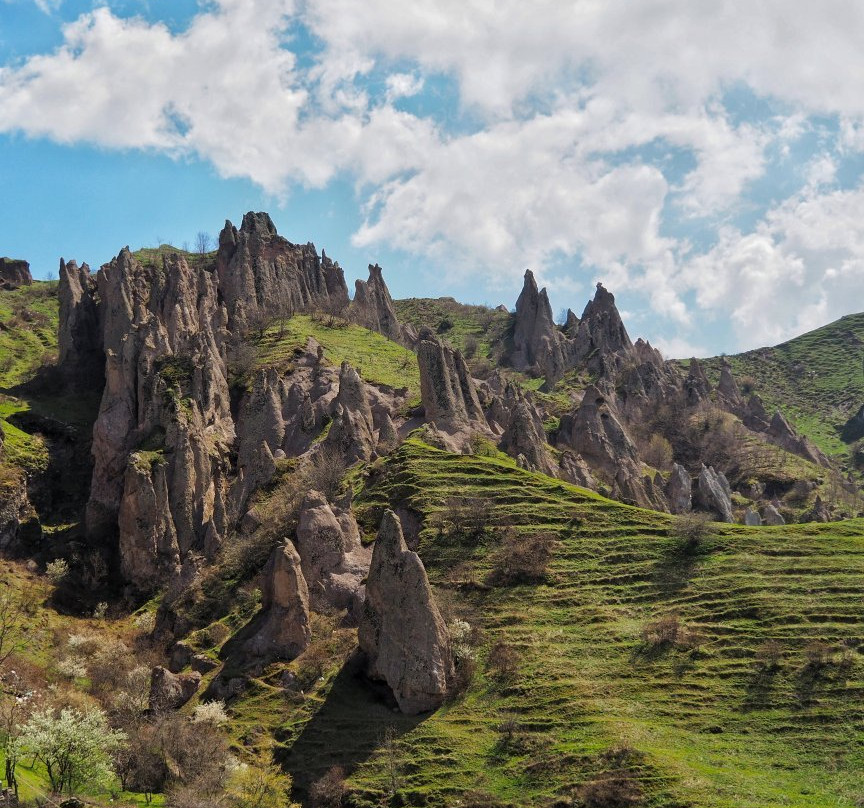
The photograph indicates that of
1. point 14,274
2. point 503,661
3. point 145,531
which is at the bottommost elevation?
point 503,661

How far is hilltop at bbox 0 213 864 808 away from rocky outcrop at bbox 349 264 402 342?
2816 cm

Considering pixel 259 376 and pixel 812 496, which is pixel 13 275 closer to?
pixel 259 376

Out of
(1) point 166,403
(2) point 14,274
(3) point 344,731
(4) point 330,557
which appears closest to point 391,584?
(3) point 344,731

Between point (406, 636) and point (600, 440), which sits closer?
point (406, 636)

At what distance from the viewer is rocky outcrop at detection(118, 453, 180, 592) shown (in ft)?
254

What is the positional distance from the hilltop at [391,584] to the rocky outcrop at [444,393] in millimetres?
321

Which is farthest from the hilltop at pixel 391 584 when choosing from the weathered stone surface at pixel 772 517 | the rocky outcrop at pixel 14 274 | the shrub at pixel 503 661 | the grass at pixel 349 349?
the rocky outcrop at pixel 14 274

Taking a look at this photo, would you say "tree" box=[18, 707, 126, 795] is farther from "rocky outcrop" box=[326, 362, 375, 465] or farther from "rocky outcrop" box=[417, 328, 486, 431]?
"rocky outcrop" box=[417, 328, 486, 431]

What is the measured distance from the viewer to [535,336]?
6806 inches

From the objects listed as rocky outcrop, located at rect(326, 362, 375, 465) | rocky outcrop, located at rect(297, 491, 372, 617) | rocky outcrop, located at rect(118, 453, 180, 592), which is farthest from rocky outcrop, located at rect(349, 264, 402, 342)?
rocky outcrop, located at rect(297, 491, 372, 617)

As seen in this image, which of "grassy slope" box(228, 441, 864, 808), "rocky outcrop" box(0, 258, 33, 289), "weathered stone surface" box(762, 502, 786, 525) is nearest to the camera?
"grassy slope" box(228, 441, 864, 808)

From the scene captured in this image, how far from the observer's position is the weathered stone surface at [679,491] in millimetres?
95562

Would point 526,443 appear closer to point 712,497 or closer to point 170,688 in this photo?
point 712,497

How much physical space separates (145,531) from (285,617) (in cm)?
2705
